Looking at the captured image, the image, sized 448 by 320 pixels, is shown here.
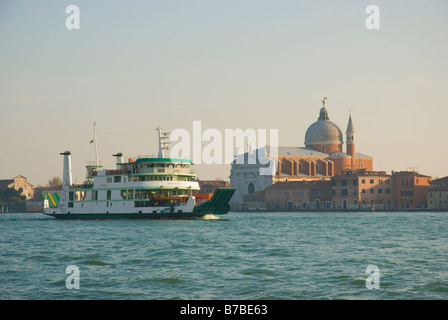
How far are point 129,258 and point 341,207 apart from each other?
9237 cm

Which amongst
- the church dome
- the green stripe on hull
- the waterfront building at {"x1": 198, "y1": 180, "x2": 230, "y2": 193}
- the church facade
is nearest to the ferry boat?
the green stripe on hull

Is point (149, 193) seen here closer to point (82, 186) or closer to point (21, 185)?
point (82, 186)

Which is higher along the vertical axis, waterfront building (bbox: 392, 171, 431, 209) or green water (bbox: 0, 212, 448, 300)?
waterfront building (bbox: 392, 171, 431, 209)

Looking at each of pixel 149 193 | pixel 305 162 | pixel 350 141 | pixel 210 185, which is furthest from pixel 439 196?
pixel 149 193

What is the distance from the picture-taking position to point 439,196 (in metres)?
109

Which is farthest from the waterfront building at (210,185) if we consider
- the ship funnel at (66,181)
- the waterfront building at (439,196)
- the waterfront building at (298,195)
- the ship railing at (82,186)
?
Result: the ship railing at (82,186)

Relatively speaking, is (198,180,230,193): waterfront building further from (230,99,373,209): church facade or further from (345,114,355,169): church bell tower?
(345,114,355,169): church bell tower

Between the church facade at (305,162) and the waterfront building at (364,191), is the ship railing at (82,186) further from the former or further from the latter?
the church facade at (305,162)

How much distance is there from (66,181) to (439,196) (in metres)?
66.3

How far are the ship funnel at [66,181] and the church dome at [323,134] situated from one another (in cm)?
8137

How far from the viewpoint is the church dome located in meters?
142

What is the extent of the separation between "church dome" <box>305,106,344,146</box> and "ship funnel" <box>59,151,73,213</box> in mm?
81367

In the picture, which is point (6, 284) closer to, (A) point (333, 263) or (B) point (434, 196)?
(A) point (333, 263)
